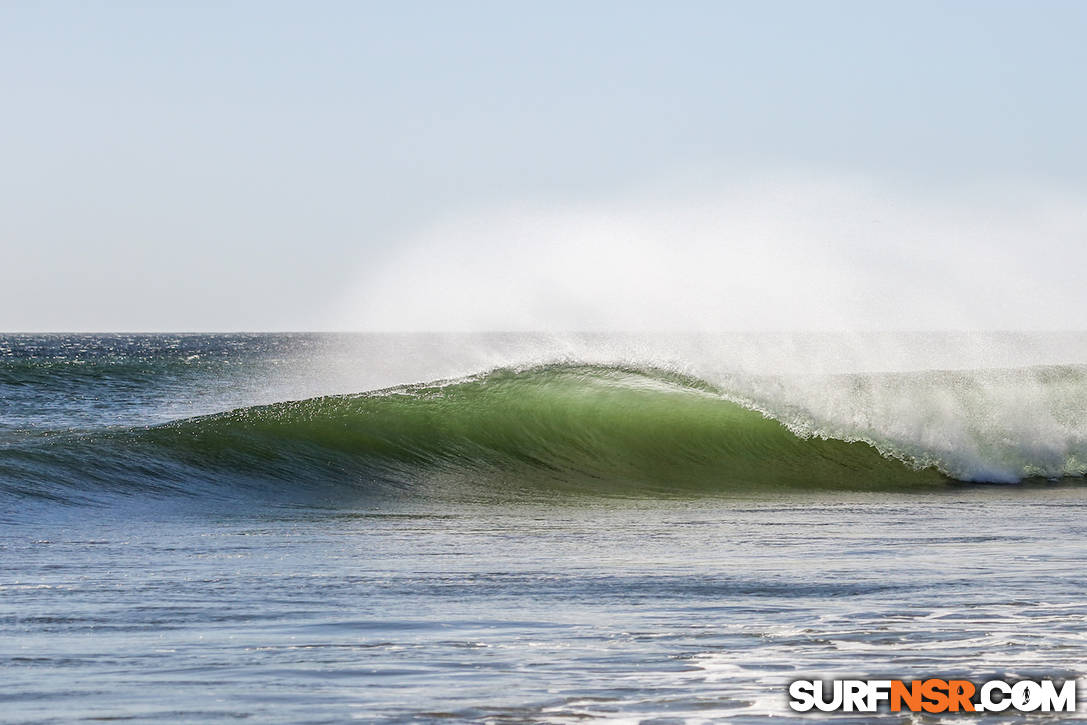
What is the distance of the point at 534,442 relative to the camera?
1688 centimetres

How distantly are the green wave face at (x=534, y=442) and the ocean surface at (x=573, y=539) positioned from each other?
0.06 metres

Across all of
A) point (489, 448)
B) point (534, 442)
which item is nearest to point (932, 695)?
point (489, 448)

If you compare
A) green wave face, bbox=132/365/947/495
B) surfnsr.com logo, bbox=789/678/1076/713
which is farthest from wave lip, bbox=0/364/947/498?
surfnsr.com logo, bbox=789/678/1076/713

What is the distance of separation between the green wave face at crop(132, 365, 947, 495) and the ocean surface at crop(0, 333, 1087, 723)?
0.06m

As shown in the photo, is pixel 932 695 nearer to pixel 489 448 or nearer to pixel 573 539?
pixel 573 539

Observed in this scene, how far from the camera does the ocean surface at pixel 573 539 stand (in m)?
4.96

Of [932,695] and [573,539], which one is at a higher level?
[573,539]

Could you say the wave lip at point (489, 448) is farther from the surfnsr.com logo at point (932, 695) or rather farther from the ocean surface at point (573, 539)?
the surfnsr.com logo at point (932, 695)

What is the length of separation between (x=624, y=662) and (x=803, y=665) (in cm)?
69

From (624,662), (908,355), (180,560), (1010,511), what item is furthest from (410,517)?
(908,355)

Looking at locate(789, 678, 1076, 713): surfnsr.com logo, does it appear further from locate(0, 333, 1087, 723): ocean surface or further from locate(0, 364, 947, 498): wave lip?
locate(0, 364, 947, 498): wave lip

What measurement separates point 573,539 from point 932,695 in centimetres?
495

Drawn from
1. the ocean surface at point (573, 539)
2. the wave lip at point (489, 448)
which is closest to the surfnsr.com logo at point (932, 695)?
the ocean surface at point (573, 539)

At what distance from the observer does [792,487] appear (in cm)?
1468
